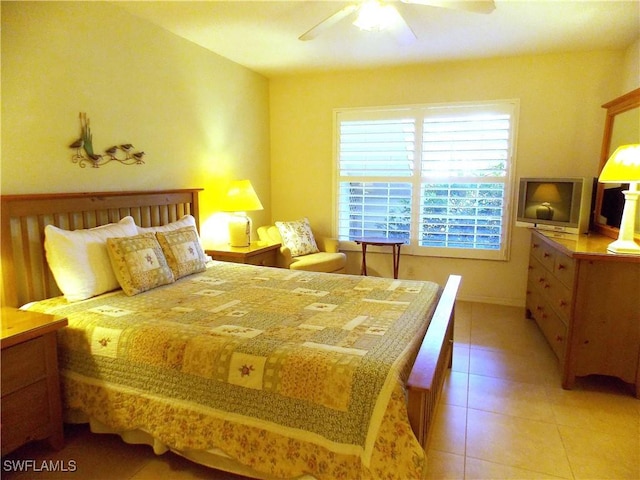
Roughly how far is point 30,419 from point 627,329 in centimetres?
337

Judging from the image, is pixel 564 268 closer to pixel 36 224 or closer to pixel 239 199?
pixel 239 199

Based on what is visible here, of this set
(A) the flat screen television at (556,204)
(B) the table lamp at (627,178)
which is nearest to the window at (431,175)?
(A) the flat screen television at (556,204)

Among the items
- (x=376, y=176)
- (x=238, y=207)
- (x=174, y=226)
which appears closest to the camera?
(x=174, y=226)

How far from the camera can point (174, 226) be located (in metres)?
3.15

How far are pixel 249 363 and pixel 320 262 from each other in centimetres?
256

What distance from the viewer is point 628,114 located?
129 inches

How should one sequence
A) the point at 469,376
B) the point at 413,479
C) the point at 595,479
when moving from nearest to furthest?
the point at 413,479, the point at 595,479, the point at 469,376

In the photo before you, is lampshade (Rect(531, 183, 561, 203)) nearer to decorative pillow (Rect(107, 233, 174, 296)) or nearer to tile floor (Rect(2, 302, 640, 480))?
tile floor (Rect(2, 302, 640, 480))

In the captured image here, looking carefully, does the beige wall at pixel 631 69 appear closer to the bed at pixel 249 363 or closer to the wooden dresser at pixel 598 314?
the wooden dresser at pixel 598 314

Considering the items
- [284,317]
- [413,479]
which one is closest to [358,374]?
[413,479]

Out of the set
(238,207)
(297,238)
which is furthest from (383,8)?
(297,238)

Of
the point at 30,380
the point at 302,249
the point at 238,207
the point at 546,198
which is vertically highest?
the point at 546,198

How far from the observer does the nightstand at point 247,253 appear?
12.2 ft

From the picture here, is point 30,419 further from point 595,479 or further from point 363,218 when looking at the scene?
point 363,218
